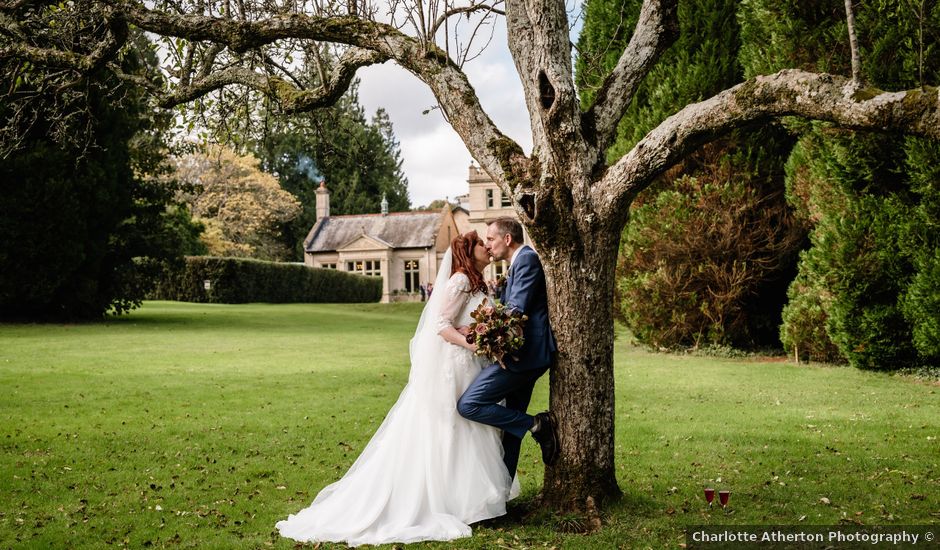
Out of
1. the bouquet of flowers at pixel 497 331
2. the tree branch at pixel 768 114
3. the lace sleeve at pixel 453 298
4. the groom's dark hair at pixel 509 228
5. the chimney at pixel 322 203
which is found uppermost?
the chimney at pixel 322 203

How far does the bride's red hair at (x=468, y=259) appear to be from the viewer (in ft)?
19.8

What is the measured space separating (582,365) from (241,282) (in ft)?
119

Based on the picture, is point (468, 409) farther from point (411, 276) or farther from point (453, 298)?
point (411, 276)

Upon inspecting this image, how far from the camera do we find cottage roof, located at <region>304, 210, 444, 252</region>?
5988 cm

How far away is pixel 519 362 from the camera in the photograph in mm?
5699

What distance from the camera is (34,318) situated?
23781mm

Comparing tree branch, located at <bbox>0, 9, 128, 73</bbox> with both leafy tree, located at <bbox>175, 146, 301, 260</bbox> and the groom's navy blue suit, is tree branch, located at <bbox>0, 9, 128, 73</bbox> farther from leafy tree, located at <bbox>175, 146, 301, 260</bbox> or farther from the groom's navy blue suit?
leafy tree, located at <bbox>175, 146, 301, 260</bbox>

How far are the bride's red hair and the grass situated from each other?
1.88 m

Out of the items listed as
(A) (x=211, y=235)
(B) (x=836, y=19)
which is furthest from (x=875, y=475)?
(A) (x=211, y=235)

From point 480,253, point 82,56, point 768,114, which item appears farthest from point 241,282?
point 768,114

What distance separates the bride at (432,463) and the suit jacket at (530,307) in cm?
34

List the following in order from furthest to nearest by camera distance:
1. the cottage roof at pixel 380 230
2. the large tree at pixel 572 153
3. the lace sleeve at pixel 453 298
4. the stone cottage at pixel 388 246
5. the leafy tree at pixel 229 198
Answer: the cottage roof at pixel 380 230 → the stone cottage at pixel 388 246 → the leafy tree at pixel 229 198 → the lace sleeve at pixel 453 298 → the large tree at pixel 572 153

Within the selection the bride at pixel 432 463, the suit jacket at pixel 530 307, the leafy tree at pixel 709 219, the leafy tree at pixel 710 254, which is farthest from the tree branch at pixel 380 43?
the leafy tree at pixel 710 254

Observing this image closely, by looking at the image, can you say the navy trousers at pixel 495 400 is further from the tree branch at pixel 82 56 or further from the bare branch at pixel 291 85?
the tree branch at pixel 82 56
